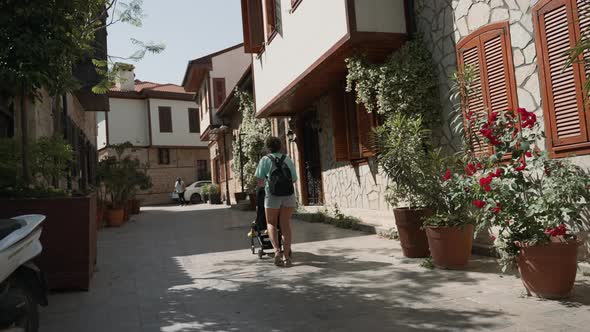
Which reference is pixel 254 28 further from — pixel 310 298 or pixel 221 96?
pixel 221 96

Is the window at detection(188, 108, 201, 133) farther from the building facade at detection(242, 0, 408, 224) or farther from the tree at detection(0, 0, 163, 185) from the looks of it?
the tree at detection(0, 0, 163, 185)

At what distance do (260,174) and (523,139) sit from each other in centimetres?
303

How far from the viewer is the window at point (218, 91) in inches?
906

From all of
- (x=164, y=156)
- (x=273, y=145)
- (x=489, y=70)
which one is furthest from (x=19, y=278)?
(x=164, y=156)

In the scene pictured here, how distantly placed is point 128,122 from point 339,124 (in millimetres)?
24634

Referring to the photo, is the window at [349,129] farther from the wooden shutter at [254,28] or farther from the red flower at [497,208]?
the red flower at [497,208]

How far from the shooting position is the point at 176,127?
32.2m

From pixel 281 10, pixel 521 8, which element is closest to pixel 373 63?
pixel 521 8

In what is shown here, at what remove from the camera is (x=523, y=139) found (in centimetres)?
398

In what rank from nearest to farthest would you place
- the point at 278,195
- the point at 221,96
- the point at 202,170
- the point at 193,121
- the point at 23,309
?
the point at 23,309 → the point at 278,195 → the point at 221,96 → the point at 193,121 → the point at 202,170

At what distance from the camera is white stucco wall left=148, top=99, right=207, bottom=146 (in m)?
31.6

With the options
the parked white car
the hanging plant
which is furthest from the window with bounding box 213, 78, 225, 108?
the parked white car

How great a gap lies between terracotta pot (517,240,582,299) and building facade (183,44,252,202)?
17289 millimetres

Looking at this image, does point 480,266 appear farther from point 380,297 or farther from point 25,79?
point 25,79
